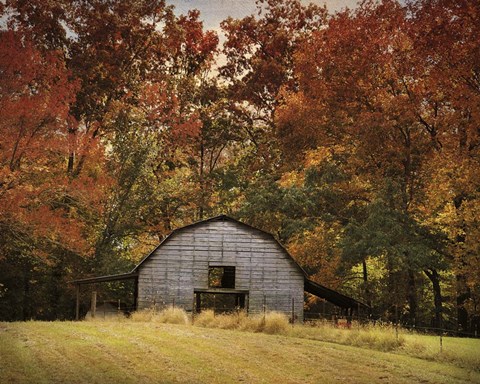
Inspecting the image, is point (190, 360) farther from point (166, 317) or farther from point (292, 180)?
point (292, 180)

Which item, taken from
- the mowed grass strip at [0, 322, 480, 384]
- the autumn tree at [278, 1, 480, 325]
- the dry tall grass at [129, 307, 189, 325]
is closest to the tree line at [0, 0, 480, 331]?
the autumn tree at [278, 1, 480, 325]

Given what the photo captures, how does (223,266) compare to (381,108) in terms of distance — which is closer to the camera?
(223,266)

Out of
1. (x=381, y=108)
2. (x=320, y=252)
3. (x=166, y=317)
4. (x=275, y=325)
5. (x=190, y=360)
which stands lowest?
(x=190, y=360)

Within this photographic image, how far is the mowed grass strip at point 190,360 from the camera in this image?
17141 millimetres

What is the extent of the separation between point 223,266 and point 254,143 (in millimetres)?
15917

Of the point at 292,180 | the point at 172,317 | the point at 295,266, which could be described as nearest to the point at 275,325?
the point at 172,317

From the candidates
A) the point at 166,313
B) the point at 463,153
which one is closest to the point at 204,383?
the point at 166,313

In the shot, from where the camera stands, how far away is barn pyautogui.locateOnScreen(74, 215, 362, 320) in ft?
123

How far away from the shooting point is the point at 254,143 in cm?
5175

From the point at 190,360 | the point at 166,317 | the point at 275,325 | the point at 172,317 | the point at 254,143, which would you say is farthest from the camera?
the point at 254,143

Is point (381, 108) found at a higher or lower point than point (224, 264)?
higher

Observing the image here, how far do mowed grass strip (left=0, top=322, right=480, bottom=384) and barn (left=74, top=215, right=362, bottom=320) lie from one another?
1141 cm

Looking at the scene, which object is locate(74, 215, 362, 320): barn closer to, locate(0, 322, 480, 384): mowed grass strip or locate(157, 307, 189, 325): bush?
locate(157, 307, 189, 325): bush

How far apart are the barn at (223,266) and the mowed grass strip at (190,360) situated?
1141cm
